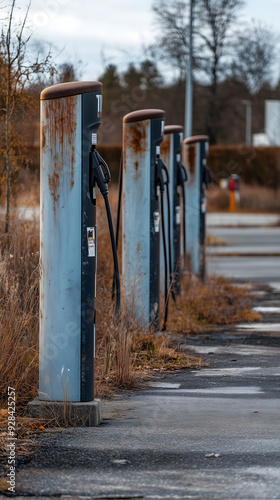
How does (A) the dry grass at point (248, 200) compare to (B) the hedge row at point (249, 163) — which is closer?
(A) the dry grass at point (248, 200)

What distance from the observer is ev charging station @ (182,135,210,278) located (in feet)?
40.0

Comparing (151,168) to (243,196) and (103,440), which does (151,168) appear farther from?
(243,196)

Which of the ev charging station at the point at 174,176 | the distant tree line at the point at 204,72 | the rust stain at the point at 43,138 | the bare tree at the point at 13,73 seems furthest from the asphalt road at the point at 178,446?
the distant tree line at the point at 204,72

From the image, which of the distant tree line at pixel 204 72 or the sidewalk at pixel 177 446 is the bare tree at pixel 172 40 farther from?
the sidewalk at pixel 177 446

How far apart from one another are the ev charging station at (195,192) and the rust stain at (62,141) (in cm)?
703

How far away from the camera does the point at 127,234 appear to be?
27.2 feet

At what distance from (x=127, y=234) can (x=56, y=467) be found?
4.19 m

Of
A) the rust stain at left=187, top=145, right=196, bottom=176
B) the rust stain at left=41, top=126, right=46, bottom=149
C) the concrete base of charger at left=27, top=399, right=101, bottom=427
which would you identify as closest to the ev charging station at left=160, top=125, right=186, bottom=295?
the rust stain at left=187, top=145, right=196, bottom=176

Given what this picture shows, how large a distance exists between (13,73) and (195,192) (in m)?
4.40

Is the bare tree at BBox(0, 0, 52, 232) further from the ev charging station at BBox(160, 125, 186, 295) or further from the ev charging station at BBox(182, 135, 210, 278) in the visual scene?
the ev charging station at BBox(182, 135, 210, 278)

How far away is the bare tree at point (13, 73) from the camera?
845 centimetres

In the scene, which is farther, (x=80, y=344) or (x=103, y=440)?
(x=80, y=344)

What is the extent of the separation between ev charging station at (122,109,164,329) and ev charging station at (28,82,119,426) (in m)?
2.89

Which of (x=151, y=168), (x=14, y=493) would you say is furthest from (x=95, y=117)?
(x=151, y=168)
